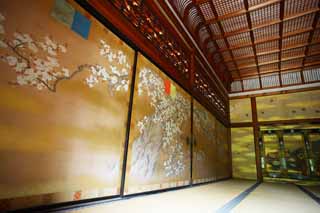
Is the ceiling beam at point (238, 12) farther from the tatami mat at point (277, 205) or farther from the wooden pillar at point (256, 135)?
the wooden pillar at point (256, 135)

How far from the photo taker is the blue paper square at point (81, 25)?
148 cm

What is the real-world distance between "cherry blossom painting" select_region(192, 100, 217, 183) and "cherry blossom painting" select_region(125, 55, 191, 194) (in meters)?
0.50

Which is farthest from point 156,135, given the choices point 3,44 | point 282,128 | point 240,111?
point 282,128

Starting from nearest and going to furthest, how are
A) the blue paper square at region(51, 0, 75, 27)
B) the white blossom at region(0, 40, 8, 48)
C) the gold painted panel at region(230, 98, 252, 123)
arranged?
the white blossom at region(0, 40, 8, 48), the blue paper square at region(51, 0, 75, 27), the gold painted panel at region(230, 98, 252, 123)

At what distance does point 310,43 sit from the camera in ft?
15.1

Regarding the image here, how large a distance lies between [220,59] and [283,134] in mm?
3456

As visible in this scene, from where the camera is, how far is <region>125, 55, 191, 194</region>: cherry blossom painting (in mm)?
1976

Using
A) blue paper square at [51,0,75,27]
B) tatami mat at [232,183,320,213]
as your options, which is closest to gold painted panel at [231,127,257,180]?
tatami mat at [232,183,320,213]

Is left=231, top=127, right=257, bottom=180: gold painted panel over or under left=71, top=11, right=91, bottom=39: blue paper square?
under

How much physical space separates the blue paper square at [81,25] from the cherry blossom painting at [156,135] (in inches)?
28.9

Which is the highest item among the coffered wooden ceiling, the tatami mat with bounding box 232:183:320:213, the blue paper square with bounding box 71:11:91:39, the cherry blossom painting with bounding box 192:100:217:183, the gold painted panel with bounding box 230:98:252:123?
the coffered wooden ceiling

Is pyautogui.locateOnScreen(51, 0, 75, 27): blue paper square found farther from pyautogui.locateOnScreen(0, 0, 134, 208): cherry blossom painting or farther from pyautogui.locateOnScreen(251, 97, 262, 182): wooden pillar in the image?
pyautogui.locateOnScreen(251, 97, 262, 182): wooden pillar

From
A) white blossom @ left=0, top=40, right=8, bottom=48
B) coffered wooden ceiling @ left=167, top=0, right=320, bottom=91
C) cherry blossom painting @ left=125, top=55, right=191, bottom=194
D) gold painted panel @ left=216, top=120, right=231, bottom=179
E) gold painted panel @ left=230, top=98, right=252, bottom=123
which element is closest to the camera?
white blossom @ left=0, top=40, right=8, bottom=48

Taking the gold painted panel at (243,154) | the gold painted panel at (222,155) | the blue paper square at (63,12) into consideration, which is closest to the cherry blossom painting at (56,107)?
the blue paper square at (63,12)
